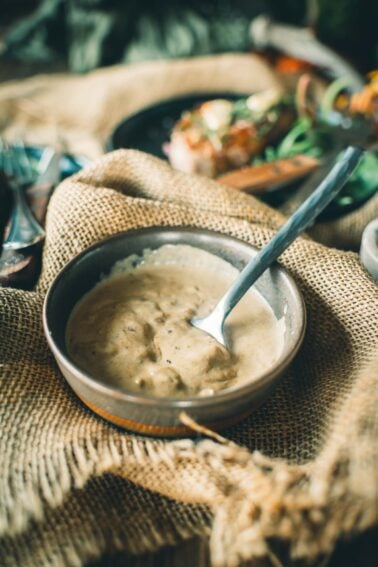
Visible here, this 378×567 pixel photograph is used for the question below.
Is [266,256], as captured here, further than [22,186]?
No

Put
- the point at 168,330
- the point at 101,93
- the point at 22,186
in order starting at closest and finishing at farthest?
the point at 168,330 < the point at 22,186 < the point at 101,93

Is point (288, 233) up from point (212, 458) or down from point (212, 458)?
up

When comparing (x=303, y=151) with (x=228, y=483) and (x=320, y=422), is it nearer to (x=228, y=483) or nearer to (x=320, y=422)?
(x=320, y=422)

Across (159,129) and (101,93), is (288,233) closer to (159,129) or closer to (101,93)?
(159,129)

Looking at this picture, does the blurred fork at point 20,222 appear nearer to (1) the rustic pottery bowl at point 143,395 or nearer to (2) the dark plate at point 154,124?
(1) the rustic pottery bowl at point 143,395

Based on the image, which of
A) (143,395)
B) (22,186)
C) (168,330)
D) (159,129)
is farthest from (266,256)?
(159,129)

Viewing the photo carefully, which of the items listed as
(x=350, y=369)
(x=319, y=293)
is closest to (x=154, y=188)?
(x=319, y=293)
